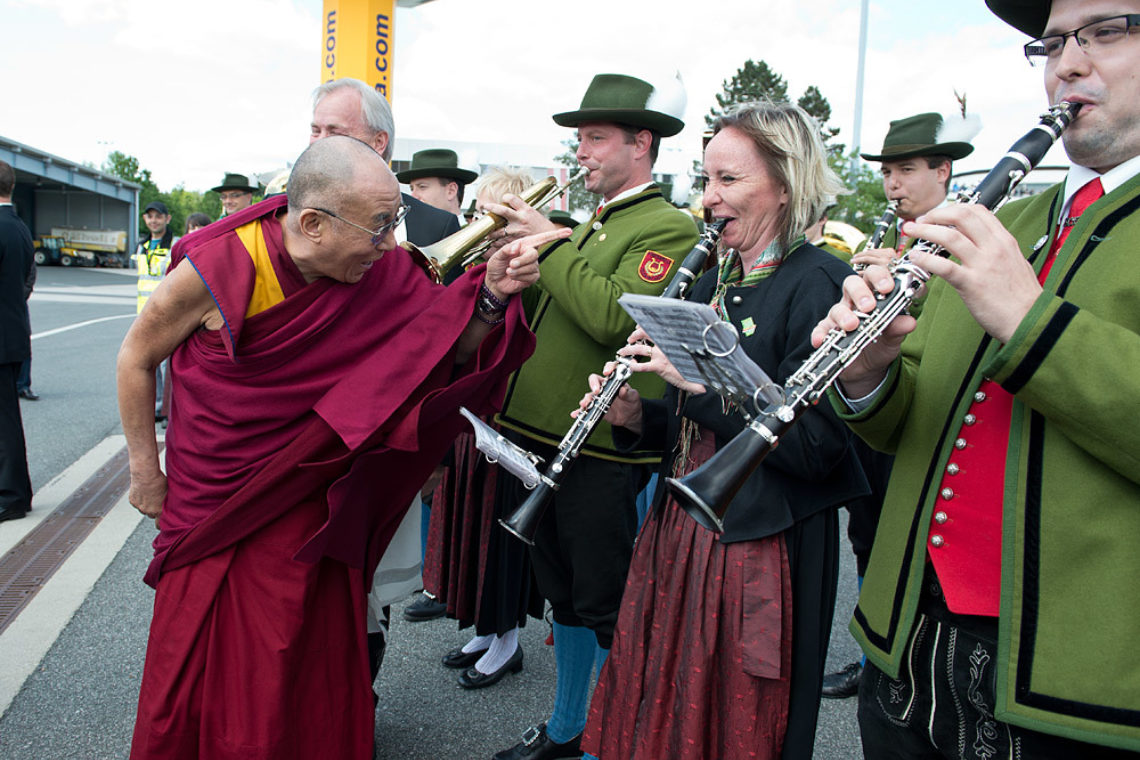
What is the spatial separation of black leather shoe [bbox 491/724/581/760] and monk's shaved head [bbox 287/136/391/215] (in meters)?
2.08

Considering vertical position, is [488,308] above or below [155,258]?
above

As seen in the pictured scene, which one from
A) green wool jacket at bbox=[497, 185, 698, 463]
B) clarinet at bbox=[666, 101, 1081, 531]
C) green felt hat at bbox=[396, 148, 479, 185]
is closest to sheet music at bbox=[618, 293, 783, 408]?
clarinet at bbox=[666, 101, 1081, 531]

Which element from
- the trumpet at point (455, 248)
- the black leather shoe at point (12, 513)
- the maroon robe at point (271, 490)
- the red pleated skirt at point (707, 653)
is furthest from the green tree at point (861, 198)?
the maroon robe at point (271, 490)

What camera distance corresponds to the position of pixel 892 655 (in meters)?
1.57

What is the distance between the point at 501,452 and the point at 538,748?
135 cm

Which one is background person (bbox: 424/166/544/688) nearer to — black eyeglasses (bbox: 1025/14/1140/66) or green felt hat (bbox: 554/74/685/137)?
green felt hat (bbox: 554/74/685/137)

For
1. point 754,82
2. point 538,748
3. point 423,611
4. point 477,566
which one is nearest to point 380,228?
point 477,566

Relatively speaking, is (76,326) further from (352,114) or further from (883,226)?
(883,226)

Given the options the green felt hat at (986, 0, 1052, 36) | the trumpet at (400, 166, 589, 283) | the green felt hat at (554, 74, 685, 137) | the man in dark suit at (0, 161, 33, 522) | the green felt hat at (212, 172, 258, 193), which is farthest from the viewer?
the green felt hat at (212, 172, 258, 193)

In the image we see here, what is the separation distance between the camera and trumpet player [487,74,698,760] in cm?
281

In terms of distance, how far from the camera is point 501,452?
2250 millimetres

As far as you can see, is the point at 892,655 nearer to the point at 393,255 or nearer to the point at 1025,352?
the point at 1025,352

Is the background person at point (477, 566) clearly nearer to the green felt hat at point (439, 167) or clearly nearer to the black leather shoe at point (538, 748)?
the black leather shoe at point (538, 748)

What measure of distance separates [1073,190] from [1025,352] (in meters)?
0.47
